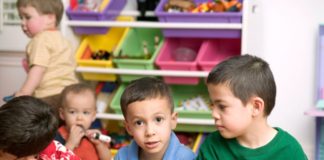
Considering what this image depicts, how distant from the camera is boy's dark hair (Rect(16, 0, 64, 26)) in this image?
2688 millimetres

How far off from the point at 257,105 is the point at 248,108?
3cm

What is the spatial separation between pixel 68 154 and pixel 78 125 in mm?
538

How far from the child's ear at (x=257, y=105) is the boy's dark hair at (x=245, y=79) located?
0.04 ft

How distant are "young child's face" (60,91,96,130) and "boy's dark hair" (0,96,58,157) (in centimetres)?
71

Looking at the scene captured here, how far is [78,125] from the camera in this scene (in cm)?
236

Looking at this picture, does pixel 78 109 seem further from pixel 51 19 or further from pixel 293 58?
pixel 293 58

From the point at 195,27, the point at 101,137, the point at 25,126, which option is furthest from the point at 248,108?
the point at 195,27

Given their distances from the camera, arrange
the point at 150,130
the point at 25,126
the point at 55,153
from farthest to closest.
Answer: the point at 55,153 → the point at 150,130 → the point at 25,126

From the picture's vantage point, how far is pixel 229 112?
1.61 m

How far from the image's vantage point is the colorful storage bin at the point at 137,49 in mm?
2877

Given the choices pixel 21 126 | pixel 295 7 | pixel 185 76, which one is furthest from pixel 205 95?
pixel 21 126

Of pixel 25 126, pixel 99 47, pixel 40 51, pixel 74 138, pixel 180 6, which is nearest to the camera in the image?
pixel 25 126

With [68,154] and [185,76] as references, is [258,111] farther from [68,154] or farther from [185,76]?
[185,76]

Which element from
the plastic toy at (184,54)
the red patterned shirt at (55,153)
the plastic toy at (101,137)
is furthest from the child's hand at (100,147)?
the plastic toy at (184,54)
